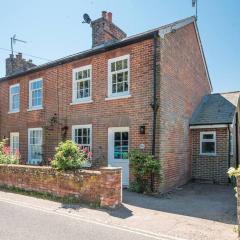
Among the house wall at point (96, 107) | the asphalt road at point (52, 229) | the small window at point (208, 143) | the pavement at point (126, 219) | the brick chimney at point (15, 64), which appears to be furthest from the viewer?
the brick chimney at point (15, 64)

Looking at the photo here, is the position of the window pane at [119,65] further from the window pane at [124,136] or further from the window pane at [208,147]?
the window pane at [208,147]

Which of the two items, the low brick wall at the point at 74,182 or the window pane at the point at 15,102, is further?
the window pane at the point at 15,102

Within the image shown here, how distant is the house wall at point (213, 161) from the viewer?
13984 mm

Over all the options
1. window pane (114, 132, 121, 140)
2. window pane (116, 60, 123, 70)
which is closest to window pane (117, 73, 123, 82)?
window pane (116, 60, 123, 70)

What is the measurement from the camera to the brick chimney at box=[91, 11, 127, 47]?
619 inches

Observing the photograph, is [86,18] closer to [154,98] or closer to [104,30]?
[104,30]

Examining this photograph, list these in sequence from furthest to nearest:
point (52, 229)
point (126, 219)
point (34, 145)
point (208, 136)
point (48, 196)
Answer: point (34, 145) → point (208, 136) → point (48, 196) → point (126, 219) → point (52, 229)

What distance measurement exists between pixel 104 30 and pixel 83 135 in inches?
237

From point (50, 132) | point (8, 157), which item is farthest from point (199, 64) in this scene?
point (8, 157)

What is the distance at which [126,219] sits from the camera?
24.3ft

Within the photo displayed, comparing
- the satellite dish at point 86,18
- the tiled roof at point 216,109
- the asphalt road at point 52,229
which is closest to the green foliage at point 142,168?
the asphalt road at point 52,229

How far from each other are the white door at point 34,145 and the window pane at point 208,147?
8.70 metres

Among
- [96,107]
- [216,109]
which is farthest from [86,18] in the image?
[216,109]

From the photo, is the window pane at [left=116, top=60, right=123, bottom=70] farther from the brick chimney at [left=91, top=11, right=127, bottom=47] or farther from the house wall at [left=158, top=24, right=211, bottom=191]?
the brick chimney at [left=91, top=11, right=127, bottom=47]
